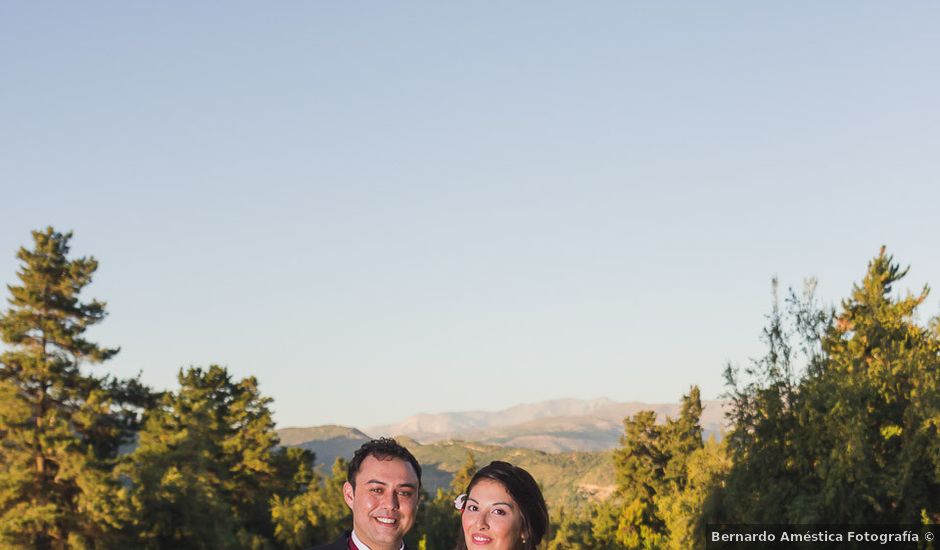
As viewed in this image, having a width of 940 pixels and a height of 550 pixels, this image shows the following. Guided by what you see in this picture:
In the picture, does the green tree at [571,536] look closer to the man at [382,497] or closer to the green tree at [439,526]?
the green tree at [439,526]

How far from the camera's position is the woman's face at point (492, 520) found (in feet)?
16.2

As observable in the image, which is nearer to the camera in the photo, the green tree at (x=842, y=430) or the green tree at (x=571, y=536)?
the green tree at (x=842, y=430)

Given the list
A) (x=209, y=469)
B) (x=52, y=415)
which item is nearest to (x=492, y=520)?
(x=52, y=415)

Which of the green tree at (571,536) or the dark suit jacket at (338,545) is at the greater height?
the dark suit jacket at (338,545)

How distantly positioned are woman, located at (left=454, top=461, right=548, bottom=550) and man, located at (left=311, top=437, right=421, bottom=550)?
780 millimetres

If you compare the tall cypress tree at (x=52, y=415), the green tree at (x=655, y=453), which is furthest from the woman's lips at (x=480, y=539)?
the green tree at (x=655, y=453)

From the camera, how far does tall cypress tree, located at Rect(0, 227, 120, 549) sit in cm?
3681

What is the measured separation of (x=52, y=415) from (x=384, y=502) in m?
37.2

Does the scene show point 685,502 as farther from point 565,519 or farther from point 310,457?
point 310,457

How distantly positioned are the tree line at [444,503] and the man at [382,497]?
27.2m

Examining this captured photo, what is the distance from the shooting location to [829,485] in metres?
30.0

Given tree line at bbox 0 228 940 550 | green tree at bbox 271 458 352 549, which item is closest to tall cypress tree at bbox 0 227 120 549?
tree line at bbox 0 228 940 550

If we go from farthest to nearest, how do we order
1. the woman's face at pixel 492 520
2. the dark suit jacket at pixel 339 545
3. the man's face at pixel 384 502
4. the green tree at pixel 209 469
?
the green tree at pixel 209 469
the dark suit jacket at pixel 339 545
the man's face at pixel 384 502
the woman's face at pixel 492 520

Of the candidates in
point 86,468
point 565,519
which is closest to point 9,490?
point 86,468
